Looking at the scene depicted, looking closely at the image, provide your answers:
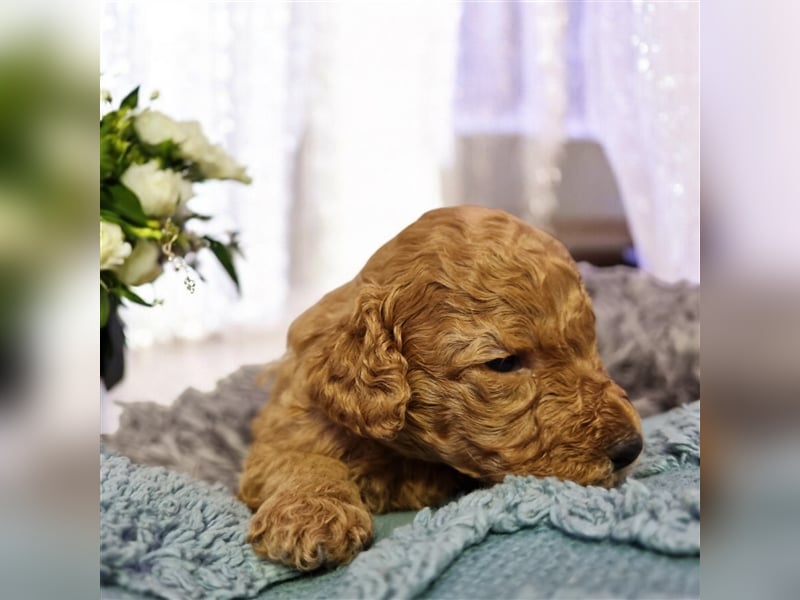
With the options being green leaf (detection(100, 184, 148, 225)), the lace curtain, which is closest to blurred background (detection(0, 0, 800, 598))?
the lace curtain

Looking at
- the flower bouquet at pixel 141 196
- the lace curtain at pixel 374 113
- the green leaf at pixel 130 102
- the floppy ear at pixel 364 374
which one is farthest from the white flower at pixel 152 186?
the floppy ear at pixel 364 374

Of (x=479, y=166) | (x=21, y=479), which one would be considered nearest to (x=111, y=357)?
(x=21, y=479)

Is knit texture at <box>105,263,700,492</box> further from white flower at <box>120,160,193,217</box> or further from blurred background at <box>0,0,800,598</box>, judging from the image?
white flower at <box>120,160,193,217</box>

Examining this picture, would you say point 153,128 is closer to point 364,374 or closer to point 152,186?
point 152,186

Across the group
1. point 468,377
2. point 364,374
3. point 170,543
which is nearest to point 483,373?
point 468,377

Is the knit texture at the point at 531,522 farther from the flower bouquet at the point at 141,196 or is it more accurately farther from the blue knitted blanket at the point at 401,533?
the flower bouquet at the point at 141,196

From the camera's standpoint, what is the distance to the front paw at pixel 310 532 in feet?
2.65

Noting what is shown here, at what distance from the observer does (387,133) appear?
2156mm

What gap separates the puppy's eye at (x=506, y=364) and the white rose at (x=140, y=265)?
64 centimetres

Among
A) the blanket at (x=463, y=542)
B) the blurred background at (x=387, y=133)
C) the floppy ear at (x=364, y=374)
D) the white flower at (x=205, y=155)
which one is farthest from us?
the blurred background at (x=387, y=133)

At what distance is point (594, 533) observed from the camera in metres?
0.77

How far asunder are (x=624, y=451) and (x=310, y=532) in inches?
14.5

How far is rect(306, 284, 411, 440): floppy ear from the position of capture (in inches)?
34.2

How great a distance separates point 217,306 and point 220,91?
0.56 metres
